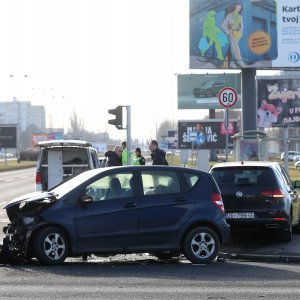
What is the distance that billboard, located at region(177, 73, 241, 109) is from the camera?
2308 inches

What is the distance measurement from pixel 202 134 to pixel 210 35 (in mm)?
18559

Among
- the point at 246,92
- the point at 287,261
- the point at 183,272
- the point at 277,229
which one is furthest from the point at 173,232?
the point at 246,92

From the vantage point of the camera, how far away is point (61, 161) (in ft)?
63.1

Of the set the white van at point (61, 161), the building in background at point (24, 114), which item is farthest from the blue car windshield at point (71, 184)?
the building in background at point (24, 114)

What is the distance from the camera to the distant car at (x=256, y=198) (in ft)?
41.4

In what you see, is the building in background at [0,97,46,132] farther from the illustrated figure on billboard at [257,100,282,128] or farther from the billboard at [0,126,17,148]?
the illustrated figure on billboard at [257,100,282,128]

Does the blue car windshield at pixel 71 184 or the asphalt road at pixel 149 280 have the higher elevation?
the blue car windshield at pixel 71 184

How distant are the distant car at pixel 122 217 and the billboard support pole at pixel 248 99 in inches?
613

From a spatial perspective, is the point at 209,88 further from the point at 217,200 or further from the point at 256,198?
the point at 217,200

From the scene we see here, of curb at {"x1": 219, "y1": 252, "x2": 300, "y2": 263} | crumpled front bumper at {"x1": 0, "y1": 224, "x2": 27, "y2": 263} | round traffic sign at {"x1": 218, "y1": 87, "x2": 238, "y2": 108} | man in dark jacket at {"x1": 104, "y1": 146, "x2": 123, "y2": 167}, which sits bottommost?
curb at {"x1": 219, "y1": 252, "x2": 300, "y2": 263}

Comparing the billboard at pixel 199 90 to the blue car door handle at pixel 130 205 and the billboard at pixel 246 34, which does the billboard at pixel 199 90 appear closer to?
the billboard at pixel 246 34

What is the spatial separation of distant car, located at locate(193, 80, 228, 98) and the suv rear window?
46001 mm

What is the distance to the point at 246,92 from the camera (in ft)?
86.4

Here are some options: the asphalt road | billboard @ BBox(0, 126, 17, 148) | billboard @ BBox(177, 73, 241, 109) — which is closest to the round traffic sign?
the asphalt road
